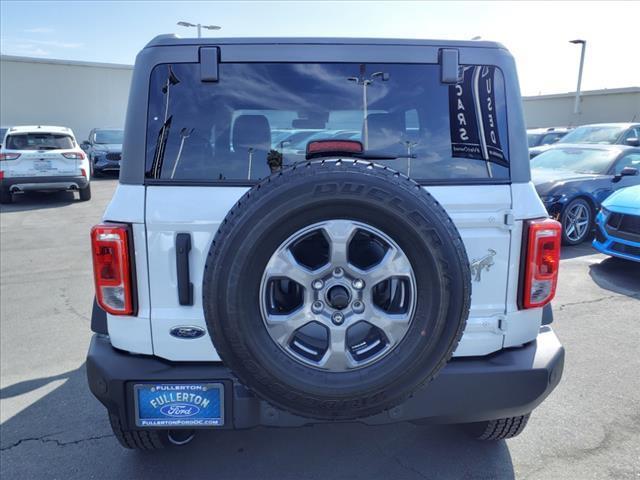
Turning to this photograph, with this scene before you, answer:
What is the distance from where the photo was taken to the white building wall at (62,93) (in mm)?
24469

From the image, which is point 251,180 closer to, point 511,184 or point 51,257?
point 511,184

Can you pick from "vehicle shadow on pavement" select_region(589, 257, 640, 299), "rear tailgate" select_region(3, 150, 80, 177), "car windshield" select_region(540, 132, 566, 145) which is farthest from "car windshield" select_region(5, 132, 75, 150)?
"car windshield" select_region(540, 132, 566, 145)

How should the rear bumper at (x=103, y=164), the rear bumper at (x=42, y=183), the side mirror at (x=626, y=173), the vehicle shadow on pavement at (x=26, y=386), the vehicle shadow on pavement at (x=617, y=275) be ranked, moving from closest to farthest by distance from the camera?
the vehicle shadow on pavement at (x=26, y=386), the vehicle shadow on pavement at (x=617, y=275), the side mirror at (x=626, y=173), the rear bumper at (x=42, y=183), the rear bumper at (x=103, y=164)

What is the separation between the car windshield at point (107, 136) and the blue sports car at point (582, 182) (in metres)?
14.5

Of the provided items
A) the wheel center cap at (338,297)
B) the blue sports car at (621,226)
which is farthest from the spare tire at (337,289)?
the blue sports car at (621,226)

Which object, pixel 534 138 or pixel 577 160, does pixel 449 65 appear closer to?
pixel 577 160

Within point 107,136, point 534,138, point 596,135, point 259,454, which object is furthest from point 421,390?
point 107,136

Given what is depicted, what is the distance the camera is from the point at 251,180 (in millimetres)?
2141

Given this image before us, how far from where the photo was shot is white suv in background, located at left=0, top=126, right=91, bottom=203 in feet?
37.1

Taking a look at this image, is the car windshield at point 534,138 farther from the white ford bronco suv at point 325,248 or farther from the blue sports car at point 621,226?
the white ford bronco suv at point 325,248

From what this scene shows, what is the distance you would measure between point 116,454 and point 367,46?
2483 mm

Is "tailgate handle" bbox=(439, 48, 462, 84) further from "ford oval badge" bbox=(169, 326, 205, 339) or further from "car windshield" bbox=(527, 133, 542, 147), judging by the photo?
"car windshield" bbox=(527, 133, 542, 147)

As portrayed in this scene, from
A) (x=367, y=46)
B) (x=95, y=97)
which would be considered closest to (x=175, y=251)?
(x=367, y=46)

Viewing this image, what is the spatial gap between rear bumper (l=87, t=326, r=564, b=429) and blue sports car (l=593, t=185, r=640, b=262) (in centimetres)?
466
